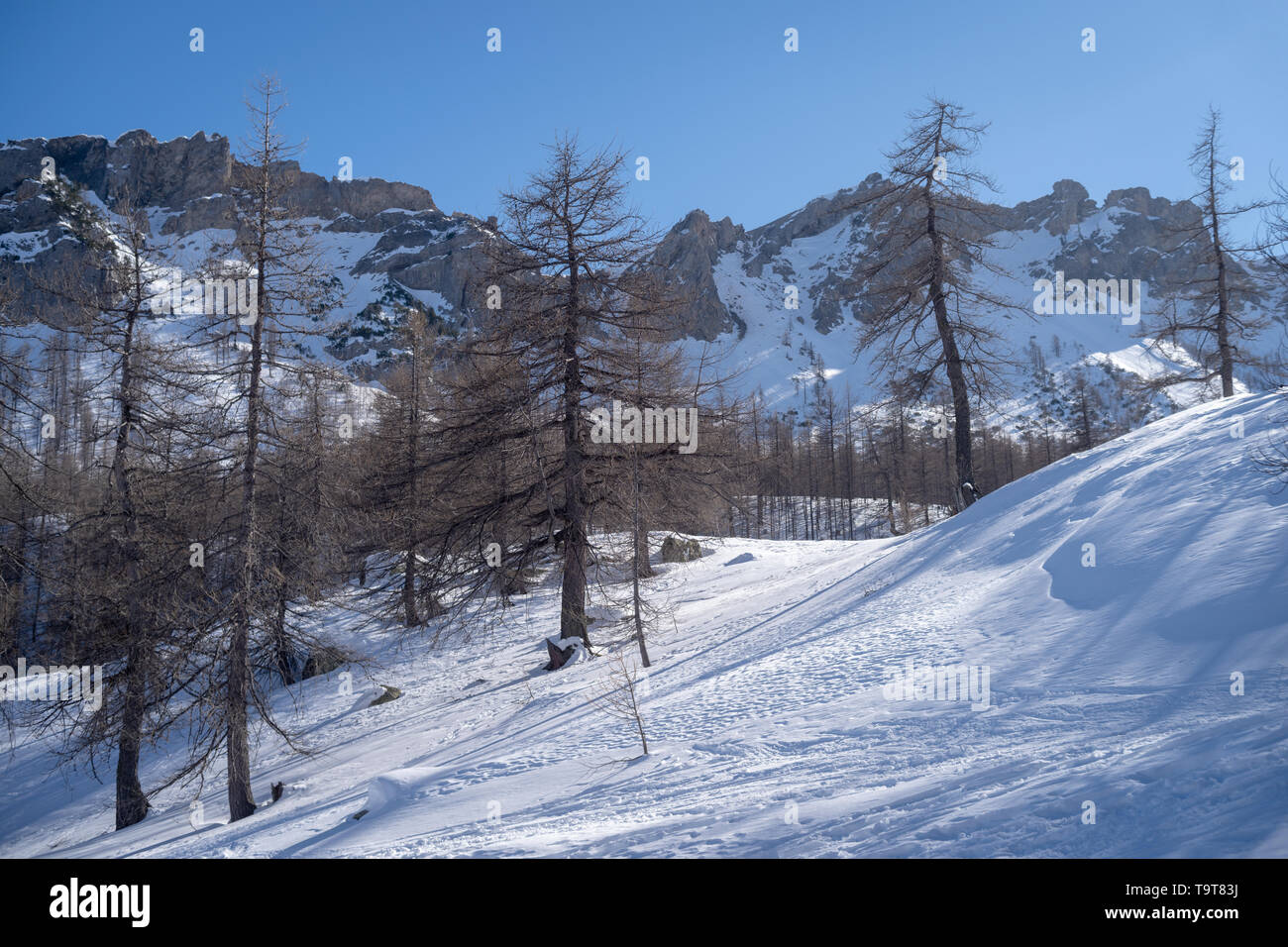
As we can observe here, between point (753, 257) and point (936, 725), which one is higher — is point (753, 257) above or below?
above

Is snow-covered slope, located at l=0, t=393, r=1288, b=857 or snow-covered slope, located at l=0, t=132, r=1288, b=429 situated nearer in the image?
snow-covered slope, located at l=0, t=393, r=1288, b=857

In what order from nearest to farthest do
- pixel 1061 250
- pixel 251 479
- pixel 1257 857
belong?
pixel 1257 857, pixel 251 479, pixel 1061 250

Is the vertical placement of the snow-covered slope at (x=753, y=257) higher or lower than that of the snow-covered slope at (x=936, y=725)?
higher

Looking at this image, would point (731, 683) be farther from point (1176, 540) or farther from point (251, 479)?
point (251, 479)

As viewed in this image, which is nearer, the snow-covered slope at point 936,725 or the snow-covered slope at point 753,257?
the snow-covered slope at point 936,725

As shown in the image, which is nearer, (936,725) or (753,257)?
(936,725)

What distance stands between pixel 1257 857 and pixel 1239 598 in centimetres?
359

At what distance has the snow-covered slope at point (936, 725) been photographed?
13.0 feet

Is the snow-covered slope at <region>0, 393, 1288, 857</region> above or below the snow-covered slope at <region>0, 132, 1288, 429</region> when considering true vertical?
below

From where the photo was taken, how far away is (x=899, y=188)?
1811 centimetres

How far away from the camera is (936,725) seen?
5.74m

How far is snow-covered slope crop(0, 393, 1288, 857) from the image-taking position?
3.96 metres

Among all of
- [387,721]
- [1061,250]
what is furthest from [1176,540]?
[1061,250]
